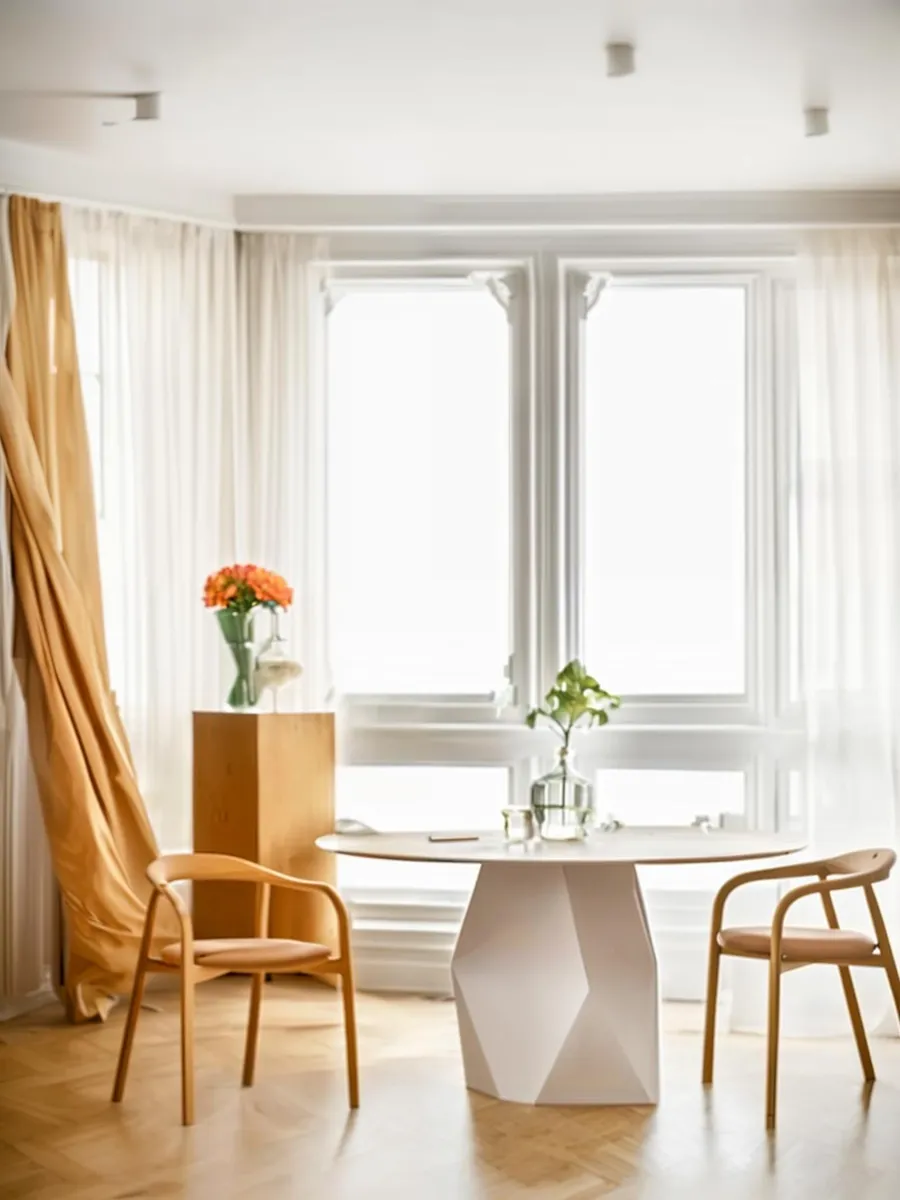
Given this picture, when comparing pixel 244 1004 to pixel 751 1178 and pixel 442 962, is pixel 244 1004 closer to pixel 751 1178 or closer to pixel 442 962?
pixel 442 962

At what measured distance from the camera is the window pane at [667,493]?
17.5ft

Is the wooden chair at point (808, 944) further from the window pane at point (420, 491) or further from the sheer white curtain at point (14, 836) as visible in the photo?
the sheer white curtain at point (14, 836)

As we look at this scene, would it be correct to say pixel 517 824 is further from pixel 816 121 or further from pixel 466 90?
pixel 816 121

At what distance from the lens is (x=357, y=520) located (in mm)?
5434

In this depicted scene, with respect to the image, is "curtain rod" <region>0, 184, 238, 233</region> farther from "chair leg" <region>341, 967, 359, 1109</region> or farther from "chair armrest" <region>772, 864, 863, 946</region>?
"chair armrest" <region>772, 864, 863, 946</region>

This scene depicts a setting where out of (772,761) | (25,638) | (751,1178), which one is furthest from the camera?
(772,761)

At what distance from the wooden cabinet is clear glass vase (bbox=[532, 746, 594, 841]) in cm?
105

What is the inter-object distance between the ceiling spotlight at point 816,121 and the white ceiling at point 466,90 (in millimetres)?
42

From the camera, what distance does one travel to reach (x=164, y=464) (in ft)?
17.1

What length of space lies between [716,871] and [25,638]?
250cm

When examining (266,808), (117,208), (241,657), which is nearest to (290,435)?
(241,657)

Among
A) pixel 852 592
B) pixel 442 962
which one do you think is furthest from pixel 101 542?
pixel 852 592

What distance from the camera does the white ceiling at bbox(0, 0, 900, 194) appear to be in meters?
3.74

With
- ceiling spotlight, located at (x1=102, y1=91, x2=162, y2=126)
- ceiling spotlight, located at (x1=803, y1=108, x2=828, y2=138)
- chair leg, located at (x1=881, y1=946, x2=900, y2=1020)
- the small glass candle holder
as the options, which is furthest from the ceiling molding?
chair leg, located at (x1=881, y1=946, x2=900, y2=1020)
